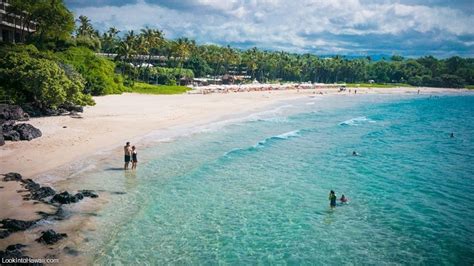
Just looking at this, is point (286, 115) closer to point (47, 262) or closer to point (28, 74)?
point (28, 74)

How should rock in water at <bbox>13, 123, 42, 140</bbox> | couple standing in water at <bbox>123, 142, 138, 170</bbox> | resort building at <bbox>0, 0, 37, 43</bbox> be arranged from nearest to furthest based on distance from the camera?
1. couple standing in water at <bbox>123, 142, 138, 170</bbox>
2. rock in water at <bbox>13, 123, 42, 140</bbox>
3. resort building at <bbox>0, 0, 37, 43</bbox>

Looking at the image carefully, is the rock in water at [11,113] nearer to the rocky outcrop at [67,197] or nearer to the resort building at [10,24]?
the rocky outcrop at [67,197]

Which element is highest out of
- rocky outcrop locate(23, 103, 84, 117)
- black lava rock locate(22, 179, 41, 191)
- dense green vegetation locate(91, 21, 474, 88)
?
dense green vegetation locate(91, 21, 474, 88)

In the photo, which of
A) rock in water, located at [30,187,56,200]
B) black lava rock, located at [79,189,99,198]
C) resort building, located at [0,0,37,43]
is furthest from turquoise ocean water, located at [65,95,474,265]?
resort building, located at [0,0,37,43]

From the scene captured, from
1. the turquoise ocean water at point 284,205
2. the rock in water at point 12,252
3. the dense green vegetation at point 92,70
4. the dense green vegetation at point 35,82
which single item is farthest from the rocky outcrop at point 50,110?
the rock in water at point 12,252

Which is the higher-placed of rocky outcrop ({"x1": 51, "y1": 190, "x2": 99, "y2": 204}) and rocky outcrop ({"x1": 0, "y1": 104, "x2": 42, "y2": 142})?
rocky outcrop ({"x1": 0, "y1": 104, "x2": 42, "y2": 142})

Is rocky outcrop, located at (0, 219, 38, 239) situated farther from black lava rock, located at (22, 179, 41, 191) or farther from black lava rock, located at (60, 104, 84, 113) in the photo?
black lava rock, located at (60, 104, 84, 113)

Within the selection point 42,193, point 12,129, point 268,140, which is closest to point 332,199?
point 42,193

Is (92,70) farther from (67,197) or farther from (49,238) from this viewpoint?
(49,238)
